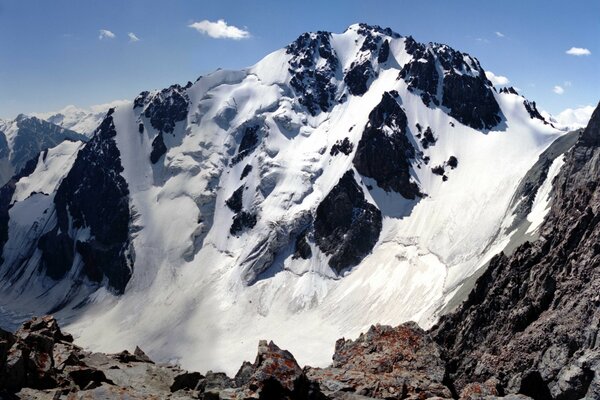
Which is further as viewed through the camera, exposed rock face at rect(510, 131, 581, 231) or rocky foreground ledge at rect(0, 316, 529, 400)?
exposed rock face at rect(510, 131, 581, 231)

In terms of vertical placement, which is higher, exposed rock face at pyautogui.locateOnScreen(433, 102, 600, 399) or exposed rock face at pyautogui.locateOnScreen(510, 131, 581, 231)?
exposed rock face at pyautogui.locateOnScreen(510, 131, 581, 231)

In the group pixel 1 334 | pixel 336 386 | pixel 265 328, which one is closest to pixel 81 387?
pixel 1 334

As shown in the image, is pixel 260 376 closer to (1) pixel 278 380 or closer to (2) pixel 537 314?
(1) pixel 278 380

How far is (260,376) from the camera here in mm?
24516

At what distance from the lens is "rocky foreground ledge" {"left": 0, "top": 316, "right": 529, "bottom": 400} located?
2523cm

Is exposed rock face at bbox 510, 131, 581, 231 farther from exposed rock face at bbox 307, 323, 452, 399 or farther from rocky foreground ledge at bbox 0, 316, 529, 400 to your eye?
rocky foreground ledge at bbox 0, 316, 529, 400

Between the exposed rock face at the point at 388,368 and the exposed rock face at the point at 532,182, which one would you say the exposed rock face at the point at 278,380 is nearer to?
the exposed rock face at the point at 388,368

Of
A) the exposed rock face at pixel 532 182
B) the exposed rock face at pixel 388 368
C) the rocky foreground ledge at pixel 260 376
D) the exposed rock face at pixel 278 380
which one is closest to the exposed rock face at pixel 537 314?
the exposed rock face at pixel 388 368

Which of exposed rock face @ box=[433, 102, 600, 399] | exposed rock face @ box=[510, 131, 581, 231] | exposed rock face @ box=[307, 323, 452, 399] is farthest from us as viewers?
exposed rock face @ box=[510, 131, 581, 231]

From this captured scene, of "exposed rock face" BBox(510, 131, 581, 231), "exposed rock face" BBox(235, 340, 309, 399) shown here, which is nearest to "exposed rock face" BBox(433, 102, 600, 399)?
"exposed rock face" BBox(235, 340, 309, 399)

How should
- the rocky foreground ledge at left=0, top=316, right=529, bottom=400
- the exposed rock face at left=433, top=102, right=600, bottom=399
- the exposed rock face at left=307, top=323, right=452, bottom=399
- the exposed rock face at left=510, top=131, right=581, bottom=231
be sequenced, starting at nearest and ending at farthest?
the rocky foreground ledge at left=0, top=316, right=529, bottom=400
the exposed rock face at left=307, top=323, right=452, bottom=399
the exposed rock face at left=433, top=102, right=600, bottom=399
the exposed rock face at left=510, top=131, right=581, bottom=231

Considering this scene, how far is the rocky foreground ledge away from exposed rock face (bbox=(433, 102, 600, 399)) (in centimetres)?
534

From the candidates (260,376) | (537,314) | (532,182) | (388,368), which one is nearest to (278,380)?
(260,376)

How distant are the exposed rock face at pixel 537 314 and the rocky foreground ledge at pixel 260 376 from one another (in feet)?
17.5
